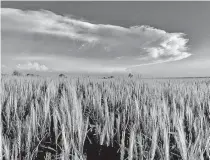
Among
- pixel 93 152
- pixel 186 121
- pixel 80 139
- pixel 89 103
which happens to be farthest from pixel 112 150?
pixel 89 103

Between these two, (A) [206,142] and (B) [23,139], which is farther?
(B) [23,139]

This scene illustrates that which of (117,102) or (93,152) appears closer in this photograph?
(93,152)

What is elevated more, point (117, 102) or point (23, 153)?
point (117, 102)

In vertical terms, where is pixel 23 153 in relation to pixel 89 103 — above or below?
below

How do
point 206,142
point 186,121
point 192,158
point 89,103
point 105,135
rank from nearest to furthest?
1. point 192,158
2. point 206,142
3. point 105,135
4. point 186,121
5. point 89,103

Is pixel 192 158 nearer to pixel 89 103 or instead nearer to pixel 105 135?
pixel 105 135

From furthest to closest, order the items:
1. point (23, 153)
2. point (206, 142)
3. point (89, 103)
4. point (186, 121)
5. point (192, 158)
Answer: point (89, 103)
point (186, 121)
point (23, 153)
point (206, 142)
point (192, 158)

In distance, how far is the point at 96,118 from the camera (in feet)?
6.67

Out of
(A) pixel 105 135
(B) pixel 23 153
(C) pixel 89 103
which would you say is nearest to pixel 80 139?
(A) pixel 105 135

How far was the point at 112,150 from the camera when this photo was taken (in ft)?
4.72

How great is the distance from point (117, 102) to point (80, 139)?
1291 mm

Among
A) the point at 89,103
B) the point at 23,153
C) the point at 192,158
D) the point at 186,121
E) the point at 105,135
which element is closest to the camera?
the point at 192,158

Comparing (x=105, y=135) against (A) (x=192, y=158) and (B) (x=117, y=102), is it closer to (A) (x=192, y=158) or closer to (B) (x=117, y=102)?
(A) (x=192, y=158)

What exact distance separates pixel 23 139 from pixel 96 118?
0.72m
